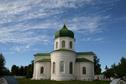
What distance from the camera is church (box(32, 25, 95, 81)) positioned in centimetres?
5428

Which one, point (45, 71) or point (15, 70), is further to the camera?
point (15, 70)

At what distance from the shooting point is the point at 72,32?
193 feet

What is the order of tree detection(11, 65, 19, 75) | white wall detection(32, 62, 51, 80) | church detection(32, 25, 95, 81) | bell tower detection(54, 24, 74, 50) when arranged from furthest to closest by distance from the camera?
tree detection(11, 65, 19, 75), white wall detection(32, 62, 51, 80), bell tower detection(54, 24, 74, 50), church detection(32, 25, 95, 81)

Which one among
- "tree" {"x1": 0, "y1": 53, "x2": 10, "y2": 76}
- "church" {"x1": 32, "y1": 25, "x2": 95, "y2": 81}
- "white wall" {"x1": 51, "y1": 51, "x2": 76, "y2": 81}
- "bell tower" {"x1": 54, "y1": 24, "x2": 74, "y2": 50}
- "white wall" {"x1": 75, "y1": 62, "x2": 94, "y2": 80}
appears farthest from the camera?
"bell tower" {"x1": 54, "y1": 24, "x2": 74, "y2": 50}

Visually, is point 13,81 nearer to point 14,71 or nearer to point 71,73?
point 71,73

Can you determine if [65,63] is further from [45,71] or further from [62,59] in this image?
[45,71]

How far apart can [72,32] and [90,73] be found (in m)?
10.0

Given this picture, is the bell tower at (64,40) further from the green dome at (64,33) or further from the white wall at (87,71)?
the white wall at (87,71)

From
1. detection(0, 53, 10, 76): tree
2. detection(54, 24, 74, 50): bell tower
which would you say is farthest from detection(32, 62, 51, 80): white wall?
detection(0, 53, 10, 76): tree

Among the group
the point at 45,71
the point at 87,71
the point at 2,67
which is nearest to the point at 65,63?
the point at 87,71

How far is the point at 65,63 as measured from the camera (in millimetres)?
54219

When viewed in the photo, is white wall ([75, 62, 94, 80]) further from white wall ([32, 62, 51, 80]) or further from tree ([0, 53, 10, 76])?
tree ([0, 53, 10, 76])

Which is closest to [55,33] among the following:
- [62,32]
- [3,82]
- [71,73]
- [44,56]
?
[62,32]

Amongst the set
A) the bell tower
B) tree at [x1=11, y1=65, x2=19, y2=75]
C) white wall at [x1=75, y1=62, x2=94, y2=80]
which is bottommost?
white wall at [x1=75, y1=62, x2=94, y2=80]
